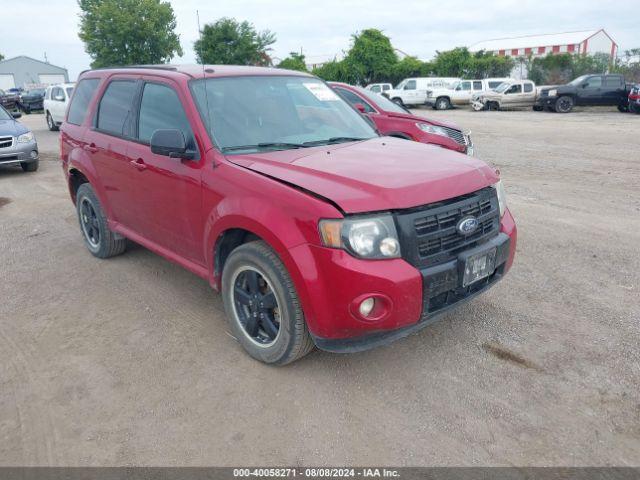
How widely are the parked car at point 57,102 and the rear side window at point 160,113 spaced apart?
52.0 feet

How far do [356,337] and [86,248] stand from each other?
4046mm

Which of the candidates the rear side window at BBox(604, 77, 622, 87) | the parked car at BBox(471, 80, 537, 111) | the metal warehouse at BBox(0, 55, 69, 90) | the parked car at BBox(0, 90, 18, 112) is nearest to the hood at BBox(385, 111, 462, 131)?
the rear side window at BBox(604, 77, 622, 87)

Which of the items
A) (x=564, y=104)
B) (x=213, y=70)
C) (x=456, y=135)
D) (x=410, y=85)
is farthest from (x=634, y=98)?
(x=213, y=70)

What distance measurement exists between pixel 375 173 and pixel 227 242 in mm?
1123

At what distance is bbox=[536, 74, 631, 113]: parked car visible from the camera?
23.2 metres

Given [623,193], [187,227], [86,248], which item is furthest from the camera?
[623,193]

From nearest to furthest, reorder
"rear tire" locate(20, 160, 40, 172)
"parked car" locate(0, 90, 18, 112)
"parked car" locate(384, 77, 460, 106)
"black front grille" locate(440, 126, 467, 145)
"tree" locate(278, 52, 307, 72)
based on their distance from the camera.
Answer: "black front grille" locate(440, 126, 467, 145) < "rear tire" locate(20, 160, 40, 172) < "parked car" locate(0, 90, 18, 112) < "parked car" locate(384, 77, 460, 106) < "tree" locate(278, 52, 307, 72)

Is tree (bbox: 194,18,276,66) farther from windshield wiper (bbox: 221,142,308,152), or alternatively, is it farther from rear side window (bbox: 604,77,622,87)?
windshield wiper (bbox: 221,142,308,152)

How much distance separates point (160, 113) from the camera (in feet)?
13.0

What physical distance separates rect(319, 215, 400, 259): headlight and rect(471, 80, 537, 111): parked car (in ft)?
88.2

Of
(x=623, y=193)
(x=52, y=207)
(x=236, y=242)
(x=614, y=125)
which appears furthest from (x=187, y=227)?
(x=614, y=125)

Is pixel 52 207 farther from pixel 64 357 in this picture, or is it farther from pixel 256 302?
pixel 256 302

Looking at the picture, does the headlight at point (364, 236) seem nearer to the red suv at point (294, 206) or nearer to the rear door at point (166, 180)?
the red suv at point (294, 206)

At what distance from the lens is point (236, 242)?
342 cm
